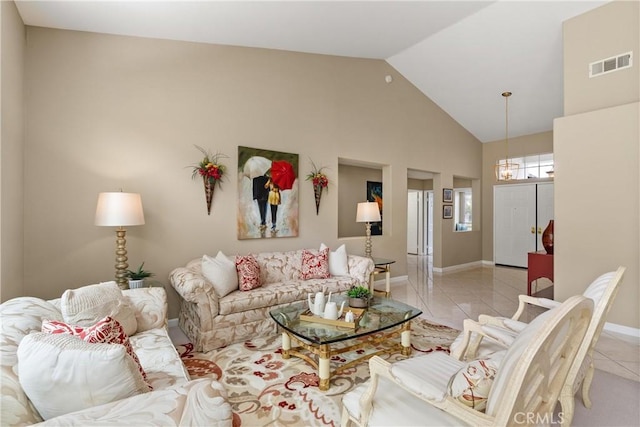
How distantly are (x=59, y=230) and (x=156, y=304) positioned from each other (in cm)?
149

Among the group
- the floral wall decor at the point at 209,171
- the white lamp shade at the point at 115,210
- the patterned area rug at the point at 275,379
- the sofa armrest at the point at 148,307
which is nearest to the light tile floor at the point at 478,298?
the patterned area rug at the point at 275,379

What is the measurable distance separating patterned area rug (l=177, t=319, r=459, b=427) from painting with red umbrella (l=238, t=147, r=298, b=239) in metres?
1.51

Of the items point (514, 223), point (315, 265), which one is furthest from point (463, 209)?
point (315, 265)

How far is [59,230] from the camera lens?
297 cm

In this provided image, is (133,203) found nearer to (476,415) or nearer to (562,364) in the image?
(476,415)

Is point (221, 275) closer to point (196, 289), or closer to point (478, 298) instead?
point (196, 289)

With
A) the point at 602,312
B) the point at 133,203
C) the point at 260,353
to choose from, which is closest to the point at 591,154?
the point at 602,312

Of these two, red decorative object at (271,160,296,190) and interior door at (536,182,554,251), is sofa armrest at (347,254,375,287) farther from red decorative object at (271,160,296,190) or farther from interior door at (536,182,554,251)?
interior door at (536,182,554,251)

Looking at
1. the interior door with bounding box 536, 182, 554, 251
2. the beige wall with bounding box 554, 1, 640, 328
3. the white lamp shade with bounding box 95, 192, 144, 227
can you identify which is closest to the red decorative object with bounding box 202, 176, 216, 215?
the white lamp shade with bounding box 95, 192, 144, 227

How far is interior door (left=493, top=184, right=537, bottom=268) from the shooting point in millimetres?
7172

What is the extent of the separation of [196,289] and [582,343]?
2.75m

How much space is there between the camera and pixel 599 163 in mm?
3512

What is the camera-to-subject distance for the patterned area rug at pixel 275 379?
1970 mm

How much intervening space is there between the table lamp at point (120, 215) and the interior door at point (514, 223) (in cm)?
779
